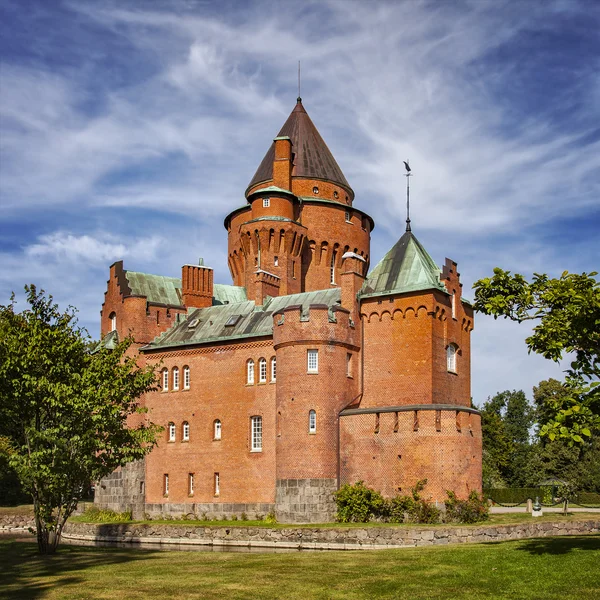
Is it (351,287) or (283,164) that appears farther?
(283,164)

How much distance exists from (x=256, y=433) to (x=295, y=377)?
477 centimetres

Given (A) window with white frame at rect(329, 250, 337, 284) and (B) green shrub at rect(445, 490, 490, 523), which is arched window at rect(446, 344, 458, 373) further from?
(A) window with white frame at rect(329, 250, 337, 284)

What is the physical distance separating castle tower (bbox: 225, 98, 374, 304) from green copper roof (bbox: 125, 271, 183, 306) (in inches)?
184

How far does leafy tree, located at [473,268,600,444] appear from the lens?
1891 cm

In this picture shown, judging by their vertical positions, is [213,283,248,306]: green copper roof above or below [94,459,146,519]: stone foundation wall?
above

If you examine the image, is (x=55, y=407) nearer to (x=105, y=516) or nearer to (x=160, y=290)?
(x=105, y=516)

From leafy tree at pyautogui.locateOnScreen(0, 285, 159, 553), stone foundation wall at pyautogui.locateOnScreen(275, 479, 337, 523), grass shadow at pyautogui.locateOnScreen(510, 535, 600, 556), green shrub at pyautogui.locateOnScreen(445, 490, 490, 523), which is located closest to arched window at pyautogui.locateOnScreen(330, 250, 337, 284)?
stone foundation wall at pyautogui.locateOnScreen(275, 479, 337, 523)

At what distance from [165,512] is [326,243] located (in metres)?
19.5

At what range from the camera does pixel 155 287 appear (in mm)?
51125

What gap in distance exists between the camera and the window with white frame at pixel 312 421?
1576 inches

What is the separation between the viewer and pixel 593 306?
63.5 ft

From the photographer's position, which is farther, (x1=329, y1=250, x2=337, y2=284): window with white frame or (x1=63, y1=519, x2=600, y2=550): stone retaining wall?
(x1=329, y1=250, x2=337, y2=284): window with white frame

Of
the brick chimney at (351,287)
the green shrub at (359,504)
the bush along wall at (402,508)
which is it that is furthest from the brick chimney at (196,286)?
the green shrub at (359,504)

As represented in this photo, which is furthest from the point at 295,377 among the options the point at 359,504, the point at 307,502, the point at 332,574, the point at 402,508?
the point at 332,574
